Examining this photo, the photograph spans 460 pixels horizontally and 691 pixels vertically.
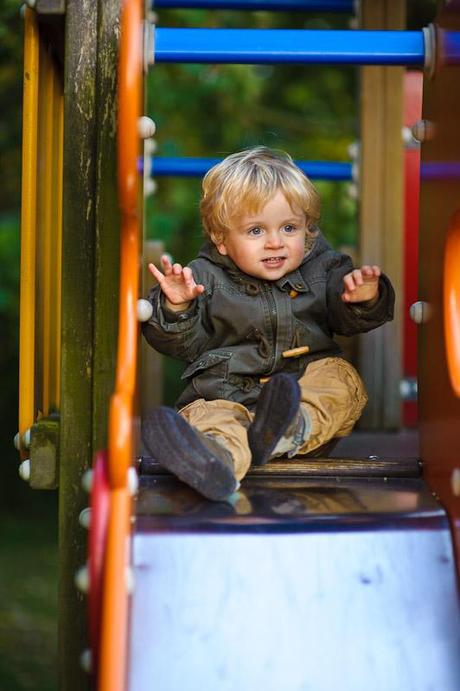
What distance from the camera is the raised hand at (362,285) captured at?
92.2 inches

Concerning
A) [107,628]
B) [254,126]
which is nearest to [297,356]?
[107,628]

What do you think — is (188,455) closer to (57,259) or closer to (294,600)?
(294,600)

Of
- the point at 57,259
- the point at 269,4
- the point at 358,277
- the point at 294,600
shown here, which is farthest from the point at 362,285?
the point at 269,4

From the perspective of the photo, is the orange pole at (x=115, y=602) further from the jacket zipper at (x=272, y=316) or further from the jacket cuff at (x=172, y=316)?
the jacket zipper at (x=272, y=316)

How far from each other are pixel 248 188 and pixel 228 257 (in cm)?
19

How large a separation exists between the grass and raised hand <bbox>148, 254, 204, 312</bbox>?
2.29m

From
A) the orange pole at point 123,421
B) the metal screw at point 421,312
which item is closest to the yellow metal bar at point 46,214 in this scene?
the orange pole at point 123,421

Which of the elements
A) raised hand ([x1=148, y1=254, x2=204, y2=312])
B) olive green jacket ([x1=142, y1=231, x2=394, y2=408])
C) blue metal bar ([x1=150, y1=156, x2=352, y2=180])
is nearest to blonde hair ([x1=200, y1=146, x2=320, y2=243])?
olive green jacket ([x1=142, y1=231, x2=394, y2=408])

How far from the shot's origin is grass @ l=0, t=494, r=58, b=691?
4304 mm

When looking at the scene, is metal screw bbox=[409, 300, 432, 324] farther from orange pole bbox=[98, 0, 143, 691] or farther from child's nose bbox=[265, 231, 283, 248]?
orange pole bbox=[98, 0, 143, 691]

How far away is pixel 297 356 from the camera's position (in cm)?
257

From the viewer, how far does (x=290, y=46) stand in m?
2.20

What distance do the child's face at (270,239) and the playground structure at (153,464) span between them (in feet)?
1.06

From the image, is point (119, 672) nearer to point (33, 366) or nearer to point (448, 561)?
point (448, 561)
